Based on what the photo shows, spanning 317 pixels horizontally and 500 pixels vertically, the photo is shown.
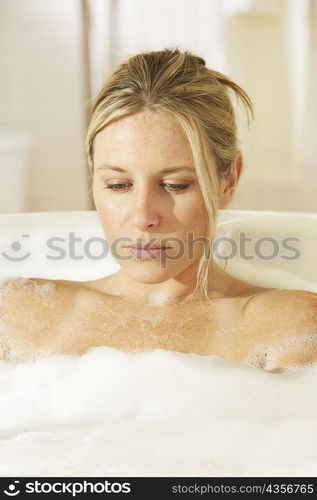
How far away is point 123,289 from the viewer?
51.5 inches

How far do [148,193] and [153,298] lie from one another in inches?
8.8

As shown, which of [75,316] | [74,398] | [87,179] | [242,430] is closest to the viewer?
[242,430]

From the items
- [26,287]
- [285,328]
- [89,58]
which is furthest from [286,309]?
[89,58]

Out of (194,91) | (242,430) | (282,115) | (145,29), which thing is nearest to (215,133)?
(194,91)

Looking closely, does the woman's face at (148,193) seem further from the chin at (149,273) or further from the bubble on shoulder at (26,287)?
the bubble on shoulder at (26,287)

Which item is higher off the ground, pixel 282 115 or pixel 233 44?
pixel 233 44

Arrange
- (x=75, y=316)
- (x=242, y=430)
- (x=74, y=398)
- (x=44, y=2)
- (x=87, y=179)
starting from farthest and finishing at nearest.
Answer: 1. (x=87, y=179)
2. (x=44, y=2)
3. (x=75, y=316)
4. (x=74, y=398)
5. (x=242, y=430)

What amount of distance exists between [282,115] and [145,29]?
66 centimetres

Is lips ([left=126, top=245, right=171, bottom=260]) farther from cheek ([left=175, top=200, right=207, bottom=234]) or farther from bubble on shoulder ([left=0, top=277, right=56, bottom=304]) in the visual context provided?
bubble on shoulder ([left=0, top=277, right=56, bottom=304])

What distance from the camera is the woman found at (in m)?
1.14

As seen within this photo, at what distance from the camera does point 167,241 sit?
3.87 ft

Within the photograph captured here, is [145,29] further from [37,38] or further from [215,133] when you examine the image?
[215,133]

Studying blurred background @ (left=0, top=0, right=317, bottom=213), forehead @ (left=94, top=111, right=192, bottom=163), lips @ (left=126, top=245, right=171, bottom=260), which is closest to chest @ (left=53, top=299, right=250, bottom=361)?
lips @ (left=126, top=245, right=171, bottom=260)

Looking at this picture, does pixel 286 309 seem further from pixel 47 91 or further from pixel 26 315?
pixel 47 91
